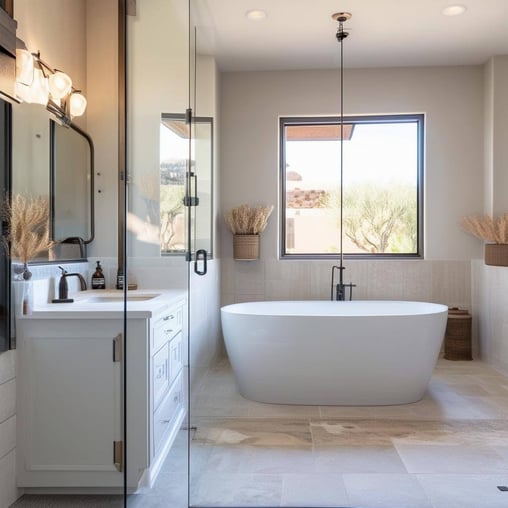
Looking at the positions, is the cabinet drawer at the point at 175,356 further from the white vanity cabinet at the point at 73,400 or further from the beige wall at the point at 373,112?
the beige wall at the point at 373,112

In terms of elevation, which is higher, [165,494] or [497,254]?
[497,254]

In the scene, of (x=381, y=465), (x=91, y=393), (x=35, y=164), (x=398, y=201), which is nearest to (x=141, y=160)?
(x=35, y=164)

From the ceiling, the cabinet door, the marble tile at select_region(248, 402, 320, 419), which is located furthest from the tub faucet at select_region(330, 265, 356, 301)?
the cabinet door

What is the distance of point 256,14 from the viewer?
3.45 meters

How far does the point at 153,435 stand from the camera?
2.06 m

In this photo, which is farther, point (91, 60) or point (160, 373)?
point (91, 60)

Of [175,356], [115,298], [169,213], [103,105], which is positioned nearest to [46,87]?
[103,105]

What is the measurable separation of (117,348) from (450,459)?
5.88 feet

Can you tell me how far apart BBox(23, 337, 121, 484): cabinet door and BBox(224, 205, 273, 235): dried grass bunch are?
2495 mm

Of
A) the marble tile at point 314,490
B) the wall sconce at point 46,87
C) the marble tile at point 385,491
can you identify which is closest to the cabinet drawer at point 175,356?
the marble tile at point 314,490

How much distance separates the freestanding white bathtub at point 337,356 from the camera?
311 centimetres

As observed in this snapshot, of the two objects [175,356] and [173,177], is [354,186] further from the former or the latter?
[175,356]

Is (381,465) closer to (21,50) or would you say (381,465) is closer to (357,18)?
(21,50)

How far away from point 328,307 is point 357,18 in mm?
2345
